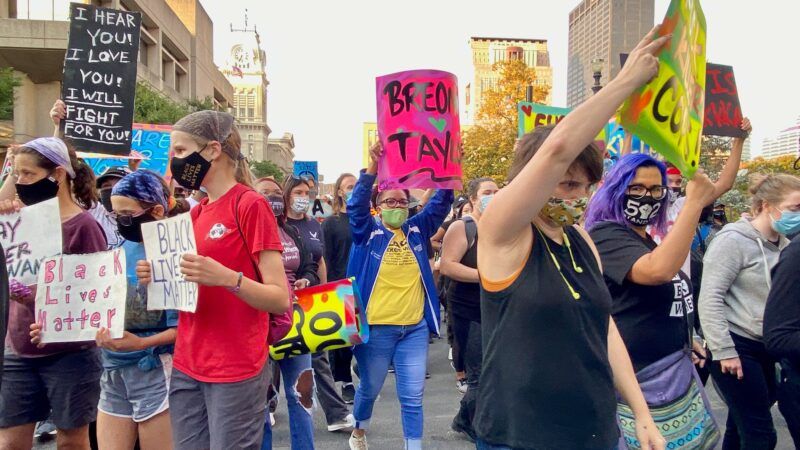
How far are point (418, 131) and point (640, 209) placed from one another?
6.14ft

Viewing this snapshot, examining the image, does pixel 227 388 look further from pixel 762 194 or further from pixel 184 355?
pixel 762 194

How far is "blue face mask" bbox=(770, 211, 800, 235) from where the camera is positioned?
414 cm

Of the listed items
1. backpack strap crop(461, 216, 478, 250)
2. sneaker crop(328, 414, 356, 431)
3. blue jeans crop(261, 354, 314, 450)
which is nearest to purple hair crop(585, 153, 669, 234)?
blue jeans crop(261, 354, 314, 450)

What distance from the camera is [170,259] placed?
9.59ft

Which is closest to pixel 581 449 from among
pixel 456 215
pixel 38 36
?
pixel 456 215

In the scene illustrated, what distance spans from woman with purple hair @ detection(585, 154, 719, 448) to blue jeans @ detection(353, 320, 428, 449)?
2.17 m

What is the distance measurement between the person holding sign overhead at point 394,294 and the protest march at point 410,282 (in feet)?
0.06

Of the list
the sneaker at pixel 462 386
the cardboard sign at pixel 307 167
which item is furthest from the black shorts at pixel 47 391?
the cardboard sign at pixel 307 167

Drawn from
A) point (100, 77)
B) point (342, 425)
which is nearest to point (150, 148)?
point (100, 77)

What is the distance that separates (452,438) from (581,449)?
3.70 metres

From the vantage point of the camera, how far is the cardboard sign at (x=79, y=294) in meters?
3.20

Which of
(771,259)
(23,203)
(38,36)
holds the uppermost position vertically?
(38,36)

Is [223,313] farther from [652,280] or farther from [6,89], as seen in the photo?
[6,89]

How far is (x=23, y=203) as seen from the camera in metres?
3.68
